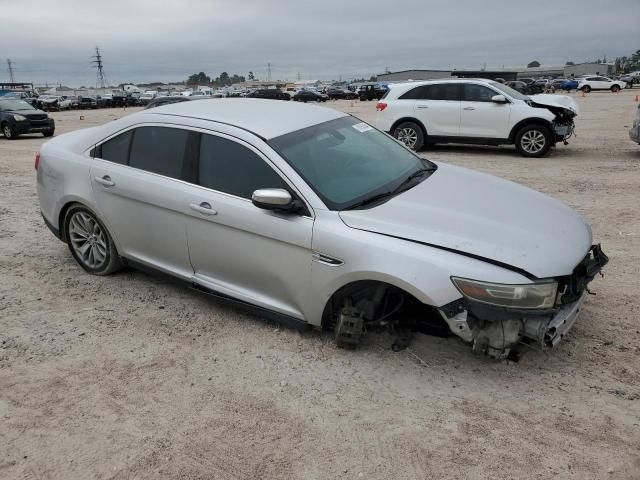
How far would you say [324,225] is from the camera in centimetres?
332

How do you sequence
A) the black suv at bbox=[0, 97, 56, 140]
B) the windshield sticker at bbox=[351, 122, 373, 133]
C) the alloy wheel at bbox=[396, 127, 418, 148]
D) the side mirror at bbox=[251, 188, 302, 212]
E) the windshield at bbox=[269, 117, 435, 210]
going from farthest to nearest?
the black suv at bbox=[0, 97, 56, 140] → the alloy wheel at bbox=[396, 127, 418, 148] → the windshield sticker at bbox=[351, 122, 373, 133] → the windshield at bbox=[269, 117, 435, 210] → the side mirror at bbox=[251, 188, 302, 212]

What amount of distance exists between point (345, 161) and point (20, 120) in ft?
60.2

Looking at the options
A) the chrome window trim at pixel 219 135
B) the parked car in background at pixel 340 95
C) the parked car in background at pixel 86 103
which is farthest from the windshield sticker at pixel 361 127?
the parked car in background at pixel 340 95

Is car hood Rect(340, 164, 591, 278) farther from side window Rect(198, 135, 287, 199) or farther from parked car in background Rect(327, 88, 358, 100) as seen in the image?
parked car in background Rect(327, 88, 358, 100)

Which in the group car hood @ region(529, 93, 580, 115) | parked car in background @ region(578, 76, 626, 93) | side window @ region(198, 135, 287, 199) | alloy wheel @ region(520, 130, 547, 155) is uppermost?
parked car in background @ region(578, 76, 626, 93)

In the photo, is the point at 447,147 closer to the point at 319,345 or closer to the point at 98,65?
the point at 319,345

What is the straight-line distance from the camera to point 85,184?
14.9 feet

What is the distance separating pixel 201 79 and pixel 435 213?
573 feet

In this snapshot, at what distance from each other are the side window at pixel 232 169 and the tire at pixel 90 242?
134 centimetres

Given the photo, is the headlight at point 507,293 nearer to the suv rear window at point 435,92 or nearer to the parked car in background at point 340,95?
the suv rear window at point 435,92

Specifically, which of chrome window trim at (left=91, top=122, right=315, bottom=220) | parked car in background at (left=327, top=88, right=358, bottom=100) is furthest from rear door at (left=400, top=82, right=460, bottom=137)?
parked car in background at (left=327, top=88, right=358, bottom=100)

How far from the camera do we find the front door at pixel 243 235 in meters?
3.46

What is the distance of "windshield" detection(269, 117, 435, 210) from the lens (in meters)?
3.56

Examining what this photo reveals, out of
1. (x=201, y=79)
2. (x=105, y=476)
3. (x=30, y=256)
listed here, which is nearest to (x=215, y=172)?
(x=105, y=476)
